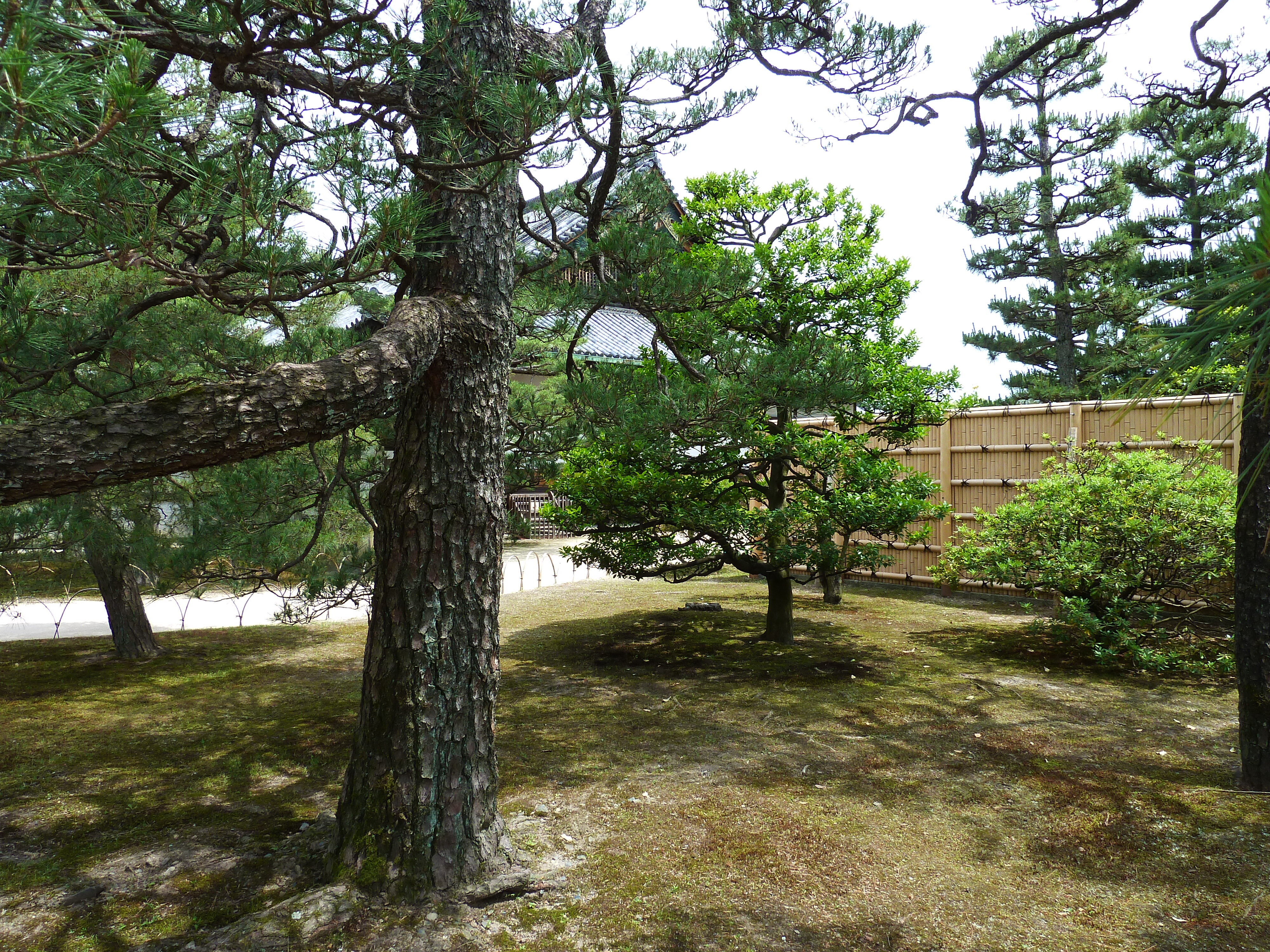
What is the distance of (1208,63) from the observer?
375 centimetres

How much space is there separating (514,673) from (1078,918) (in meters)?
3.81

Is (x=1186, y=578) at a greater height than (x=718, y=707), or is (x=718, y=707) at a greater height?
(x=1186, y=578)

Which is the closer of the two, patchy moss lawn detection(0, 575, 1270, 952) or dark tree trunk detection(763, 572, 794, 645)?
patchy moss lawn detection(0, 575, 1270, 952)

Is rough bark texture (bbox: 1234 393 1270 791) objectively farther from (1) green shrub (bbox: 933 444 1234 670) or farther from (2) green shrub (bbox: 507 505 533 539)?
(2) green shrub (bbox: 507 505 533 539)

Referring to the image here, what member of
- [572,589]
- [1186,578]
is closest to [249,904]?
[1186,578]

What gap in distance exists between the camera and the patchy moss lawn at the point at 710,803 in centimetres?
246

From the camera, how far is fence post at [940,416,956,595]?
8625mm

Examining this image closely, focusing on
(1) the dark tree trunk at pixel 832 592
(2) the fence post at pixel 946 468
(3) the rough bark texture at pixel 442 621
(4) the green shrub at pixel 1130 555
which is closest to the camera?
(3) the rough bark texture at pixel 442 621

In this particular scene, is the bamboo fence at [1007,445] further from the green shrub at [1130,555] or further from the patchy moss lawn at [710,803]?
the patchy moss lawn at [710,803]

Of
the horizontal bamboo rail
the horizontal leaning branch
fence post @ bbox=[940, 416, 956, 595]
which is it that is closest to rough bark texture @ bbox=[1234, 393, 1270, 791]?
the horizontal bamboo rail

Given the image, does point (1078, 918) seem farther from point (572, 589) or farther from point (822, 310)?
point (572, 589)

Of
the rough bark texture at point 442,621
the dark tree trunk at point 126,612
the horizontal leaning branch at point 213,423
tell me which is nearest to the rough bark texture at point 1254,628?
the rough bark texture at point 442,621

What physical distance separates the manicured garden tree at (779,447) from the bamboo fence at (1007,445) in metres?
1.39

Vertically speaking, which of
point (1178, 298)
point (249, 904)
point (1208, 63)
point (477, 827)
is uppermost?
point (1208, 63)
